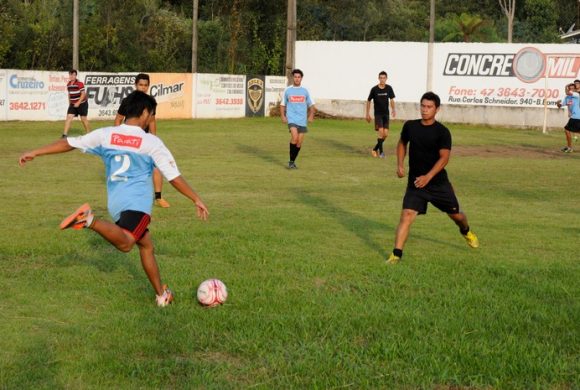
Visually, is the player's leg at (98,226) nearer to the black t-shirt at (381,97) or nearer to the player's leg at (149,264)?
the player's leg at (149,264)

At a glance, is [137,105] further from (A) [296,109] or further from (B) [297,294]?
(A) [296,109]

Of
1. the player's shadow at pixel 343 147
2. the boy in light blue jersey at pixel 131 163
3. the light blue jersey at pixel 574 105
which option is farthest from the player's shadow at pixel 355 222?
the light blue jersey at pixel 574 105

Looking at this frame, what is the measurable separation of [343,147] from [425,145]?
15.7 meters

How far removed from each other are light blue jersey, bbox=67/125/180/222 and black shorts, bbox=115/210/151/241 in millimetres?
45

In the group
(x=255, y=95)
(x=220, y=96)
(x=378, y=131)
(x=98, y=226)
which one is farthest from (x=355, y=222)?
(x=255, y=95)

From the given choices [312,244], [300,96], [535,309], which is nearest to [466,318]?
[535,309]

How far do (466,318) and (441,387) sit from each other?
1.56 meters

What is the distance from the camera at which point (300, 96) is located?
20.0 metres

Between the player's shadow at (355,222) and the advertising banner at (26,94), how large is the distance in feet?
62.3

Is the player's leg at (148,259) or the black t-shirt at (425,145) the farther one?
the black t-shirt at (425,145)

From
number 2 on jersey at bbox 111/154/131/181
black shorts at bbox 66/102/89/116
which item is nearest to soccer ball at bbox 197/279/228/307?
number 2 on jersey at bbox 111/154/131/181

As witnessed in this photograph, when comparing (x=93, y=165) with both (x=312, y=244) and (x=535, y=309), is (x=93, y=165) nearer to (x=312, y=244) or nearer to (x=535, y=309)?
(x=312, y=244)

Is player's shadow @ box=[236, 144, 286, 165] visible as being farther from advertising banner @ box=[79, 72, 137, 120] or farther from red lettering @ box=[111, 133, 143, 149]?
red lettering @ box=[111, 133, 143, 149]

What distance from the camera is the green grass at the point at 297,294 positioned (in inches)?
240
